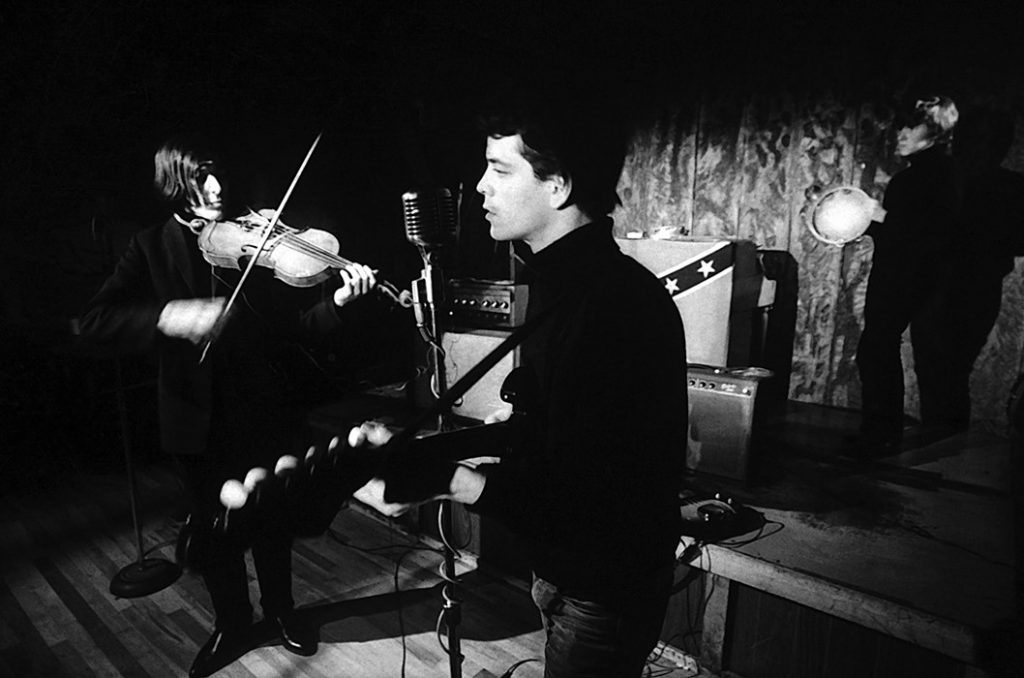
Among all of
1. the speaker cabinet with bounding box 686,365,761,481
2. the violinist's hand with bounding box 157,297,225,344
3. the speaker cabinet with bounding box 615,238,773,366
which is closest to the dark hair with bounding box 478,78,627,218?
the violinist's hand with bounding box 157,297,225,344

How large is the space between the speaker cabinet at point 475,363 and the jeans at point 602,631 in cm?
210

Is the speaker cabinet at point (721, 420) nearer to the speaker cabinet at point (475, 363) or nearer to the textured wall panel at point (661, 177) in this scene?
the speaker cabinet at point (475, 363)

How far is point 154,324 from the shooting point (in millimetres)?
2223

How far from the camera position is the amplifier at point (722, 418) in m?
2.78

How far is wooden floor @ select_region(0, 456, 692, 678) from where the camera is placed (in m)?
Answer: 2.45

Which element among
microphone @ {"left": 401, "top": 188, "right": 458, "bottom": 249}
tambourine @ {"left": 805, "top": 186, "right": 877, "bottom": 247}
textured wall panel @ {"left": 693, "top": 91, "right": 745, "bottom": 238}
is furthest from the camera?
textured wall panel @ {"left": 693, "top": 91, "right": 745, "bottom": 238}

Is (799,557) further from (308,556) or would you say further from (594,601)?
(308,556)

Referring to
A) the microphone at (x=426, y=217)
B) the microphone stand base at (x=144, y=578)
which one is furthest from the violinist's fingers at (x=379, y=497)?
the microphone stand base at (x=144, y=578)

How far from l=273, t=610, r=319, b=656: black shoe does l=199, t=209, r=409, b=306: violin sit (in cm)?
144

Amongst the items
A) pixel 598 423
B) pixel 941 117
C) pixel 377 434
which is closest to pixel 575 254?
pixel 598 423

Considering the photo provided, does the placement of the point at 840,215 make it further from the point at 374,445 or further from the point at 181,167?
the point at 374,445

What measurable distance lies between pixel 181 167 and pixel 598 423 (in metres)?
2.07

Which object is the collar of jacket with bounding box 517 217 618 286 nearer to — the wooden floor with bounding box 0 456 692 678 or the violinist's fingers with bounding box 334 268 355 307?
the violinist's fingers with bounding box 334 268 355 307

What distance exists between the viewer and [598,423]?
1065 mm
